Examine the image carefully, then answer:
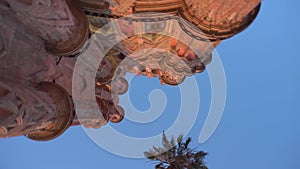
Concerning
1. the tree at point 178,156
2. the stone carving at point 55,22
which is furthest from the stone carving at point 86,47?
the tree at point 178,156

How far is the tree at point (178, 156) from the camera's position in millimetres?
7621

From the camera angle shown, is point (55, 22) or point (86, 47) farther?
point (86, 47)

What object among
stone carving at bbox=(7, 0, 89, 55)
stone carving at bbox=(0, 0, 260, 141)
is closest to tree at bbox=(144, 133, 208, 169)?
stone carving at bbox=(0, 0, 260, 141)

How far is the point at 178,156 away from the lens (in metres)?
7.72

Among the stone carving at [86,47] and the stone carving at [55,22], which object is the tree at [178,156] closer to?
the stone carving at [86,47]

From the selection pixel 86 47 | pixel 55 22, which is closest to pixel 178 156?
pixel 86 47

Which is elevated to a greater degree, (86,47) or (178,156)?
(86,47)

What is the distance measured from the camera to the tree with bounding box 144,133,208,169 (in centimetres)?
762

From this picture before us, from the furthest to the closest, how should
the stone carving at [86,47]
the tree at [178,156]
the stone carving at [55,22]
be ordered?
1. the tree at [178,156]
2. the stone carving at [55,22]
3. the stone carving at [86,47]

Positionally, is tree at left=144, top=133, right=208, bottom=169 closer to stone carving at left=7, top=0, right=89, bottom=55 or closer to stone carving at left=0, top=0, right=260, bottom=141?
stone carving at left=0, top=0, right=260, bottom=141

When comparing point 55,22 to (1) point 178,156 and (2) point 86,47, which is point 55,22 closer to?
(2) point 86,47

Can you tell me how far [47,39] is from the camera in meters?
5.88


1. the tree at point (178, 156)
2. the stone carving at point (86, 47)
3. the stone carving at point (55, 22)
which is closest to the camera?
the stone carving at point (86, 47)

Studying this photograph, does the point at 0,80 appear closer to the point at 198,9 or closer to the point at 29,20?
the point at 29,20
